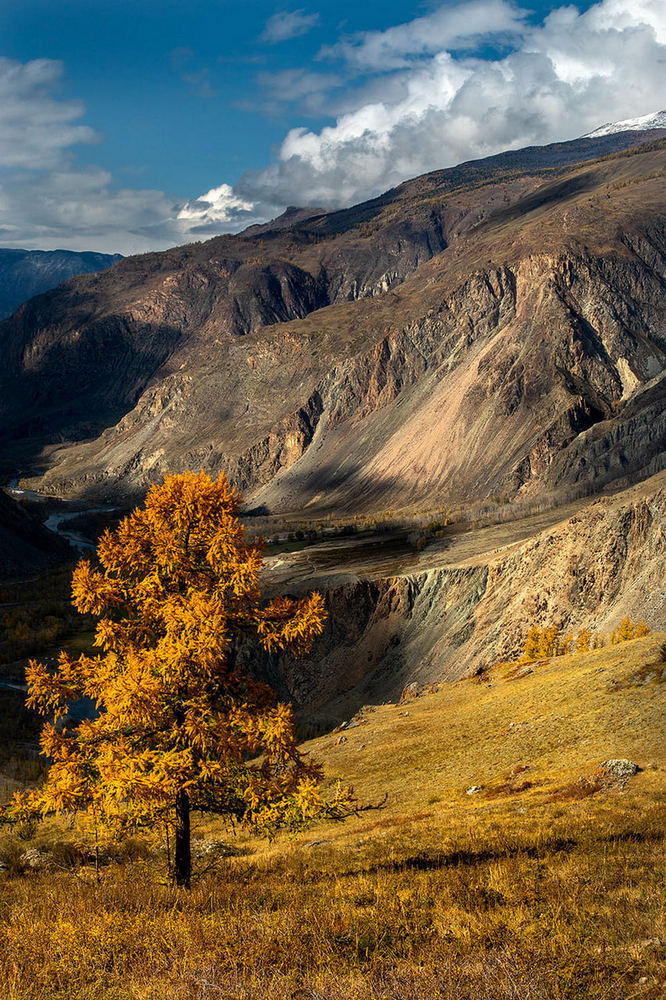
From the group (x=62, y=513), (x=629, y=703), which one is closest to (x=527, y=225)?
(x=62, y=513)

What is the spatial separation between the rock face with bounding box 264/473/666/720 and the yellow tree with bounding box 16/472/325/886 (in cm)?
3515

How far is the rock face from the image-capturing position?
48.1m

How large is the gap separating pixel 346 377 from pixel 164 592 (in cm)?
17436

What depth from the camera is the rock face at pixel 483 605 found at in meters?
48.1

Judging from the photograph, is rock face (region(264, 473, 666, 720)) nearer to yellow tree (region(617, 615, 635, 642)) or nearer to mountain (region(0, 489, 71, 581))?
yellow tree (region(617, 615, 635, 642))

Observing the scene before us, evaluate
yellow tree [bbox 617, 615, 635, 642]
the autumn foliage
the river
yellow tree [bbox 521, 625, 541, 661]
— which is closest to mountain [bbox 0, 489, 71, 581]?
the river

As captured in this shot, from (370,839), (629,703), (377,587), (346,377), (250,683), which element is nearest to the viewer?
(250,683)

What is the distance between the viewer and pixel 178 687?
503 inches

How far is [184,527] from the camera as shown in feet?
44.3

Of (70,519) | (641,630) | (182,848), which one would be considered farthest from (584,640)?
(70,519)

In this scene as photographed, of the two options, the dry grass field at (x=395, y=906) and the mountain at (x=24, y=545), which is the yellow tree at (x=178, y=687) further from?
the mountain at (x=24, y=545)

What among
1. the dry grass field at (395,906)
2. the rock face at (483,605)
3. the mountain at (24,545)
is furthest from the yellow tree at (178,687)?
the mountain at (24,545)

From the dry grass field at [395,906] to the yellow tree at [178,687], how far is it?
1.42m

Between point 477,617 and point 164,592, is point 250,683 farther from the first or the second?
point 477,617
